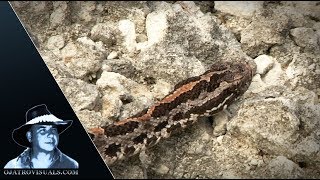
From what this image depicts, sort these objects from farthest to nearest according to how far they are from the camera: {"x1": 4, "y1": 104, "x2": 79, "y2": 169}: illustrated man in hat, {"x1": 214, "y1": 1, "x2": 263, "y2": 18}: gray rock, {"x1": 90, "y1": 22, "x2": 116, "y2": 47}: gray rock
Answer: {"x1": 214, "y1": 1, "x2": 263, "y2": 18}: gray rock, {"x1": 90, "y1": 22, "x2": 116, "y2": 47}: gray rock, {"x1": 4, "y1": 104, "x2": 79, "y2": 169}: illustrated man in hat

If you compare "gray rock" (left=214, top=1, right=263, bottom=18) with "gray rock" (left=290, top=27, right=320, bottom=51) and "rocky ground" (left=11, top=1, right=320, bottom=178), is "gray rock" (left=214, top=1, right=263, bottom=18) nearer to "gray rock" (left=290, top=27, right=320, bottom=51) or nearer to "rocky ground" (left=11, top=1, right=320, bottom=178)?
"rocky ground" (left=11, top=1, right=320, bottom=178)

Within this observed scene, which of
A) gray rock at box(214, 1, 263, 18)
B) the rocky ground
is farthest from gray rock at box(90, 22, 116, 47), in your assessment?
gray rock at box(214, 1, 263, 18)

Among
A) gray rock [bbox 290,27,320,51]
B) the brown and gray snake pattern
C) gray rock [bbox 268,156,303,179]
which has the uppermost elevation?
the brown and gray snake pattern

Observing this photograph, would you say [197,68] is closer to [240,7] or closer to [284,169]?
[240,7]

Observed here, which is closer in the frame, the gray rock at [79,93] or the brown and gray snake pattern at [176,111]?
the brown and gray snake pattern at [176,111]

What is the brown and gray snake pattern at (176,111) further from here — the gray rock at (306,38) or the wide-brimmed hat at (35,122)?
the gray rock at (306,38)

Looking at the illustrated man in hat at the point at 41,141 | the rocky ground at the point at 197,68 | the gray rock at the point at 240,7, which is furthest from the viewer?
the gray rock at the point at 240,7

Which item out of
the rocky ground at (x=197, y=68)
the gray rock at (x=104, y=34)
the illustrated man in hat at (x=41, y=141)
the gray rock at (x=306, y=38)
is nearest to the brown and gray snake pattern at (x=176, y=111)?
the rocky ground at (x=197, y=68)
